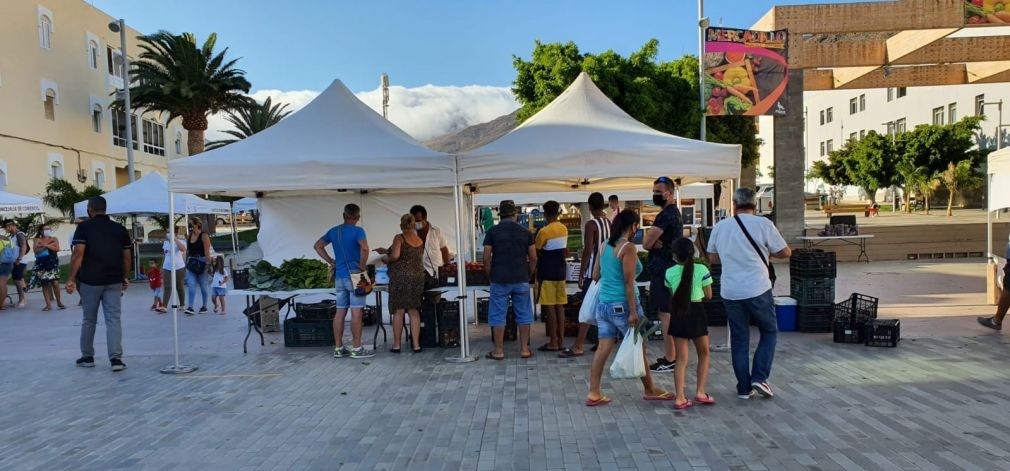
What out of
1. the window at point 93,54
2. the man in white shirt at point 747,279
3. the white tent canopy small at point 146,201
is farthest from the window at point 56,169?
the man in white shirt at point 747,279

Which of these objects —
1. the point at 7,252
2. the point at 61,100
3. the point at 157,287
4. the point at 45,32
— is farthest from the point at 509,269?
the point at 61,100

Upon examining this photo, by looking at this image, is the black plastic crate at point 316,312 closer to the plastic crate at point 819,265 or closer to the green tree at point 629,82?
the plastic crate at point 819,265

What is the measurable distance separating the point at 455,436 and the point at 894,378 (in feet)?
14.1

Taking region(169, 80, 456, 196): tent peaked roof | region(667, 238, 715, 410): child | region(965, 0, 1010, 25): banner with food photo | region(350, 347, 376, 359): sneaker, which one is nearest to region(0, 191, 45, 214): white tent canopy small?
region(169, 80, 456, 196): tent peaked roof

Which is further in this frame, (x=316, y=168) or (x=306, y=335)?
(x=306, y=335)

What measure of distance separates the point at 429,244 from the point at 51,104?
28736 mm

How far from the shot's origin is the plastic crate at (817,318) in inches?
332

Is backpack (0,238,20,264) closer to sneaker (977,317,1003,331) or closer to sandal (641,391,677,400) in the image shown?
sandal (641,391,677,400)

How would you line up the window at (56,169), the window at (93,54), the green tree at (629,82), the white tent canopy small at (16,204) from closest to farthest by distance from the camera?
the white tent canopy small at (16,204)
the green tree at (629,82)
the window at (56,169)
the window at (93,54)

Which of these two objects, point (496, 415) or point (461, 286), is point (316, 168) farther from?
point (496, 415)

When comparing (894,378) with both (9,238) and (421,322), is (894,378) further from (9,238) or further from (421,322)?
(9,238)

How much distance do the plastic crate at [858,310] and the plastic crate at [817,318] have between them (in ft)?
0.47

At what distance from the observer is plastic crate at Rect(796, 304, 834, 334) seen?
8430 millimetres

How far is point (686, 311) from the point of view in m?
5.45
